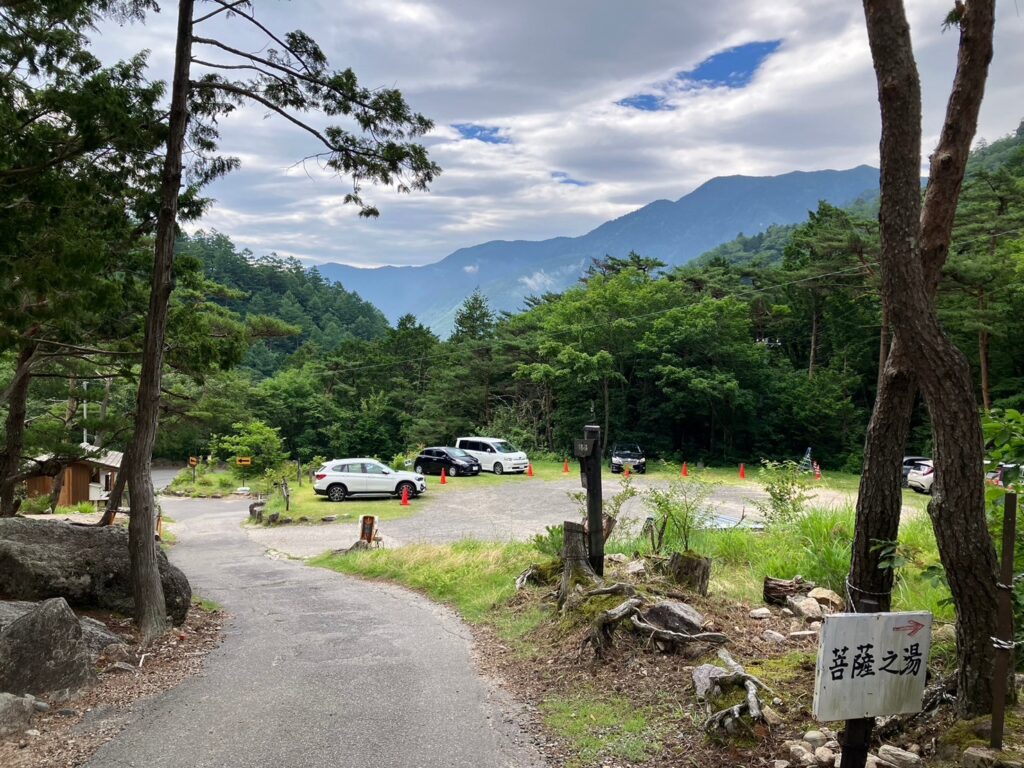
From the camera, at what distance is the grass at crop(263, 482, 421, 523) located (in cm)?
2020

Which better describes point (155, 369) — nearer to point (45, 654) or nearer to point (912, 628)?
point (45, 654)

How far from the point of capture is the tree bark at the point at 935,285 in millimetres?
3330

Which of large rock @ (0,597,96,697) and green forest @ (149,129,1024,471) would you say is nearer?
large rock @ (0,597,96,697)

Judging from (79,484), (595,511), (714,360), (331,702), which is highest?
(714,360)

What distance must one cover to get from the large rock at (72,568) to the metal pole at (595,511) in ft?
16.1

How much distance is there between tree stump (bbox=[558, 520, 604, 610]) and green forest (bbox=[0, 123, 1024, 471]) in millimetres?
9559

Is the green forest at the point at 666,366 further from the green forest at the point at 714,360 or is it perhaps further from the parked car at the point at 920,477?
the parked car at the point at 920,477

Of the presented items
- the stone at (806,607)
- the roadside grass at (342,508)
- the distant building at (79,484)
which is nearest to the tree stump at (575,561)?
the stone at (806,607)

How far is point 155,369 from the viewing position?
25.0 ft

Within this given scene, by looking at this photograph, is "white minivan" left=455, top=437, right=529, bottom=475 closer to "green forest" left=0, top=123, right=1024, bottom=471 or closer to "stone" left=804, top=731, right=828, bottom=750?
"green forest" left=0, top=123, right=1024, bottom=471

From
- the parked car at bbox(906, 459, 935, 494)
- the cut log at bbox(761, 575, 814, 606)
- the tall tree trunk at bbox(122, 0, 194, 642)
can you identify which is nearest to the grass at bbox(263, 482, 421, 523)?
the tall tree trunk at bbox(122, 0, 194, 642)

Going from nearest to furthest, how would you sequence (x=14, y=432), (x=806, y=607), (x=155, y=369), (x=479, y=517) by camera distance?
1. (x=806, y=607)
2. (x=155, y=369)
3. (x=14, y=432)
4. (x=479, y=517)

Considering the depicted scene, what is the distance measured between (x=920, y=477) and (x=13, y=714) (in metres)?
22.7

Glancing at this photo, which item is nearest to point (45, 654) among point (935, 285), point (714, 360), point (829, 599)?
point (829, 599)
